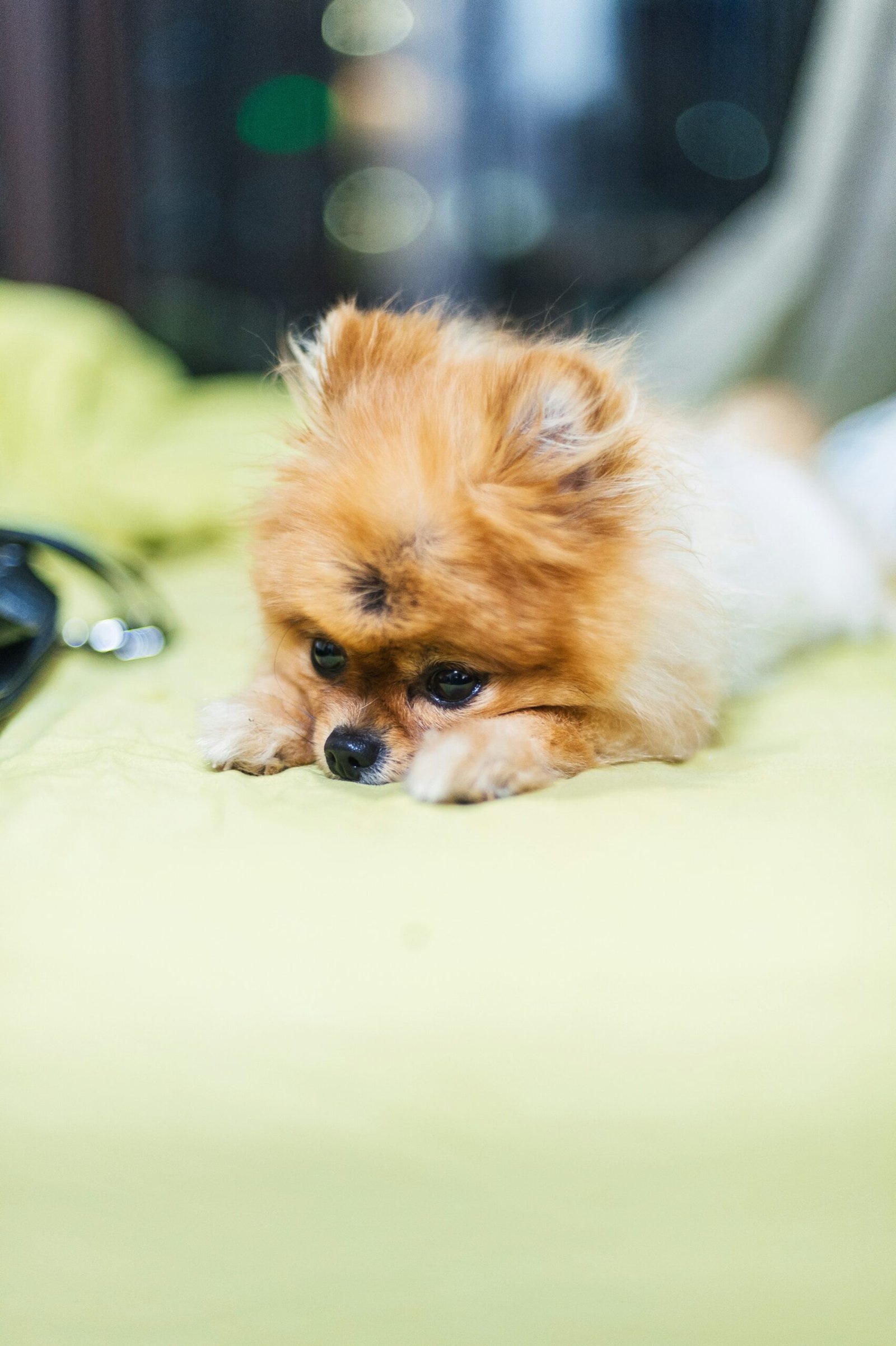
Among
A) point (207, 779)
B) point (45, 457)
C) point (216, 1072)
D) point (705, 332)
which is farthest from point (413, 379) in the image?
point (705, 332)

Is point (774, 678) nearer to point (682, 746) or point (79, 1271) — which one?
point (682, 746)

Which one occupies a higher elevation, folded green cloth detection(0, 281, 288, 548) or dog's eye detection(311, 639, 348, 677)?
dog's eye detection(311, 639, 348, 677)

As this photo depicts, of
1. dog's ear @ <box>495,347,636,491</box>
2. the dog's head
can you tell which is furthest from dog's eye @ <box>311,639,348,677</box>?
dog's ear @ <box>495,347,636,491</box>

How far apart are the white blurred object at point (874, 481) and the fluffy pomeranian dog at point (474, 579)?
956 mm

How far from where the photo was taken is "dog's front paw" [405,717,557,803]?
1.24 m

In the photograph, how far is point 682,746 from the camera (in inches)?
58.3

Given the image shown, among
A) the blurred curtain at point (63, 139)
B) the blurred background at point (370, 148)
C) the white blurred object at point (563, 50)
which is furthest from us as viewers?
the white blurred object at point (563, 50)

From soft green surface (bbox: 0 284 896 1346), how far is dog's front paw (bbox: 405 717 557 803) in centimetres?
21

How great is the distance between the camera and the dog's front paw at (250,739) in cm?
140

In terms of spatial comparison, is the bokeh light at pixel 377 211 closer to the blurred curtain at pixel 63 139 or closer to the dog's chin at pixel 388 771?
the blurred curtain at pixel 63 139

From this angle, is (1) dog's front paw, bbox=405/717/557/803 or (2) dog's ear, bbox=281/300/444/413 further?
(2) dog's ear, bbox=281/300/444/413

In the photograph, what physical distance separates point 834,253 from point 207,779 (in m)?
3.05

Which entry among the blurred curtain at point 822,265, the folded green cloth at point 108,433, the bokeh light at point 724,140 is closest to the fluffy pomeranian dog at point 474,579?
the folded green cloth at point 108,433

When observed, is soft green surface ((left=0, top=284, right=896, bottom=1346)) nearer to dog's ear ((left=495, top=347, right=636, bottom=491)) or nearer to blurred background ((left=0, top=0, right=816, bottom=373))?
dog's ear ((left=495, top=347, right=636, bottom=491))
